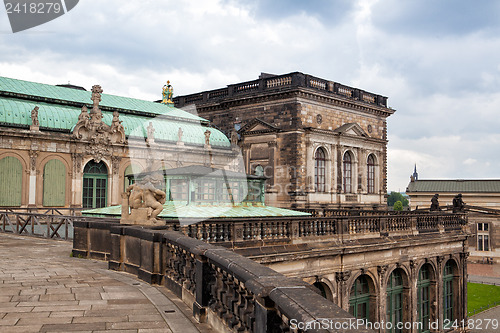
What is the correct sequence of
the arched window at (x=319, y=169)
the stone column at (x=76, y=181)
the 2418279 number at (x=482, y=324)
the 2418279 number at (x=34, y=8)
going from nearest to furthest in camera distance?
the 2418279 number at (x=34, y=8) < the 2418279 number at (x=482, y=324) < the stone column at (x=76, y=181) < the arched window at (x=319, y=169)

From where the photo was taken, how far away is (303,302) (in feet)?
12.1

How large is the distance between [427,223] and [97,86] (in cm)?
1980

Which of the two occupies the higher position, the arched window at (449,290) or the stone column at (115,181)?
the stone column at (115,181)

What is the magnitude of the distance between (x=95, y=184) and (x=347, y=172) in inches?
754

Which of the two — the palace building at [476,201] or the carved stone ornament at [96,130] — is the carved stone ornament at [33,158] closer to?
the carved stone ornament at [96,130]

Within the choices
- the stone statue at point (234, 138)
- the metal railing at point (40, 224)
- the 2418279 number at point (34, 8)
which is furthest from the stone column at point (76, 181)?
the 2418279 number at point (34, 8)

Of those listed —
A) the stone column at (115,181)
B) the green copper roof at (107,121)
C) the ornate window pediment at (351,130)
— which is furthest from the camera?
the ornate window pediment at (351,130)

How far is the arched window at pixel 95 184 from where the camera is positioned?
1051 inches

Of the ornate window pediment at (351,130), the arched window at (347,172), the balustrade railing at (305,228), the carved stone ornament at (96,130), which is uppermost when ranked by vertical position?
the ornate window pediment at (351,130)

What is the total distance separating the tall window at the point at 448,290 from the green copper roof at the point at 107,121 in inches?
702


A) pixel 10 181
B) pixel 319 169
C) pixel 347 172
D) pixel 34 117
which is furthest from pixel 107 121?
pixel 347 172

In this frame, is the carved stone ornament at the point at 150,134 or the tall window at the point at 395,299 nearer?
the tall window at the point at 395,299

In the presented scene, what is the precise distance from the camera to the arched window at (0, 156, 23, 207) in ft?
77.8

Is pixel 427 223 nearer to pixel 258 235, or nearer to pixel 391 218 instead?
pixel 391 218
